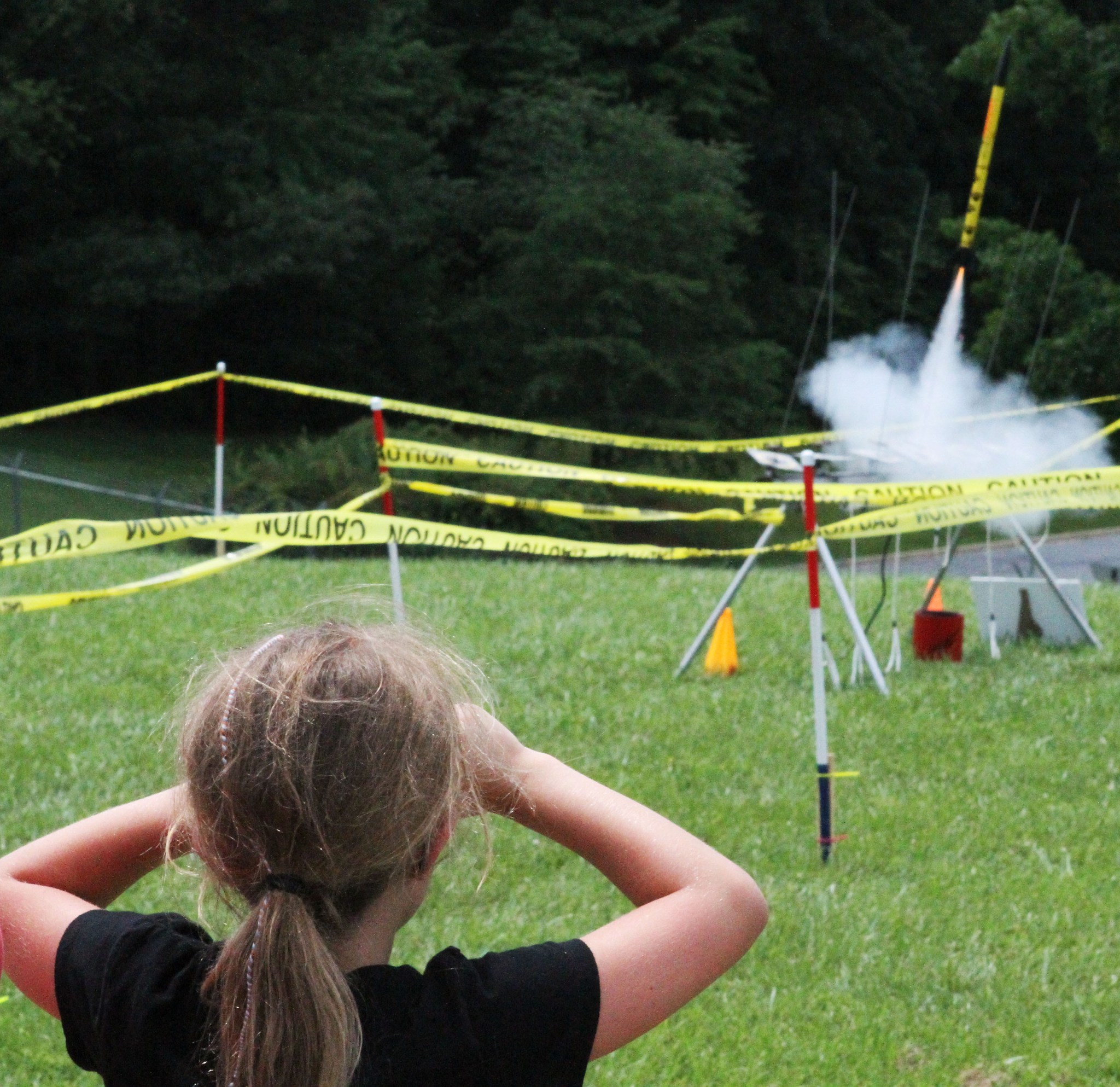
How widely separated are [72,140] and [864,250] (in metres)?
19.1

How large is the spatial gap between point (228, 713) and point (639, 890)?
0.49 meters

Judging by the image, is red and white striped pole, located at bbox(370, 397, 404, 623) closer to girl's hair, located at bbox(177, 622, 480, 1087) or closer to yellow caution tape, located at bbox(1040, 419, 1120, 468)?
girl's hair, located at bbox(177, 622, 480, 1087)

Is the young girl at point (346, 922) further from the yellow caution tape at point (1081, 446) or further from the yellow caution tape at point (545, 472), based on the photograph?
the yellow caution tape at point (1081, 446)

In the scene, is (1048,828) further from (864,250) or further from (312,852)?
(864,250)

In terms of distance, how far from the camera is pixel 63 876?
1609 mm

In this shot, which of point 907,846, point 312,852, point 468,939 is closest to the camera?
point 312,852

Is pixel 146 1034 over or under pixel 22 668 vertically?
over

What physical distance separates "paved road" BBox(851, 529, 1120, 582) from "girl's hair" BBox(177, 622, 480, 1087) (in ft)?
59.2

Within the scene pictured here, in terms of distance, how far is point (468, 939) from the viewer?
4203 millimetres

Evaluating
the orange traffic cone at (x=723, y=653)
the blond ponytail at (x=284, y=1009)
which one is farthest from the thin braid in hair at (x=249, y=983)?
the orange traffic cone at (x=723, y=653)

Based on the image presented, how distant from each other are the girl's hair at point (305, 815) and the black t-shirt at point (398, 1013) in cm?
5

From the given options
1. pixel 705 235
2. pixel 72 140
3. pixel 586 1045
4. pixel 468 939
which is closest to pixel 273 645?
pixel 586 1045

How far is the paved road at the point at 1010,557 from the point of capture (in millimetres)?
20234

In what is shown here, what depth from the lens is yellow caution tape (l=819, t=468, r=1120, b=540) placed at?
242 inches
